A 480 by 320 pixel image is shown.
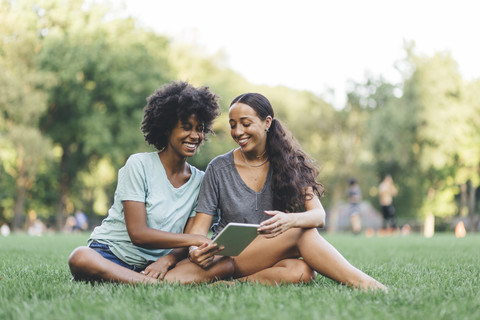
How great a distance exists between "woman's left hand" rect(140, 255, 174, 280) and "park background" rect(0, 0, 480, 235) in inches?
818

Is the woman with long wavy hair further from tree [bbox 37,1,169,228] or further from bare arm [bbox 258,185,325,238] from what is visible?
tree [bbox 37,1,169,228]

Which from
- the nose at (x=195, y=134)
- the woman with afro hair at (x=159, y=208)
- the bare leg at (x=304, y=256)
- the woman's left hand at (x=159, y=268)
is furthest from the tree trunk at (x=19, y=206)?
the bare leg at (x=304, y=256)

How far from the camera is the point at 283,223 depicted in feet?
13.8

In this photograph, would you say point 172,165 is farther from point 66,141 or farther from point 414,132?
point 414,132

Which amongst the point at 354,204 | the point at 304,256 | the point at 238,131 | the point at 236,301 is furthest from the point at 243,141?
the point at 354,204

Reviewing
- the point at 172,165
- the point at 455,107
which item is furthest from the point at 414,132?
the point at 172,165

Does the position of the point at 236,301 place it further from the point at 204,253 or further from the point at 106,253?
the point at 106,253

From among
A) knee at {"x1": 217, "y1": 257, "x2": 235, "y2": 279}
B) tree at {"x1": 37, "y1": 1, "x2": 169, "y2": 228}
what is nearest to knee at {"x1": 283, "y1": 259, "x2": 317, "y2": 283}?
knee at {"x1": 217, "y1": 257, "x2": 235, "y2": 279}

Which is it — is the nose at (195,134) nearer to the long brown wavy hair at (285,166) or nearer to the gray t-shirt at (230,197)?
the gray t-shirt at (230,197)

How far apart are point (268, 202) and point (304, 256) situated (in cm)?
67

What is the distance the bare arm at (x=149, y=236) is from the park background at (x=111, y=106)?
20.9 metres

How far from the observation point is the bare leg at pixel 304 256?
4.15m

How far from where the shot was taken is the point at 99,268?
4.25m

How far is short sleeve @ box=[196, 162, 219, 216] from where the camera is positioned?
4.68m
